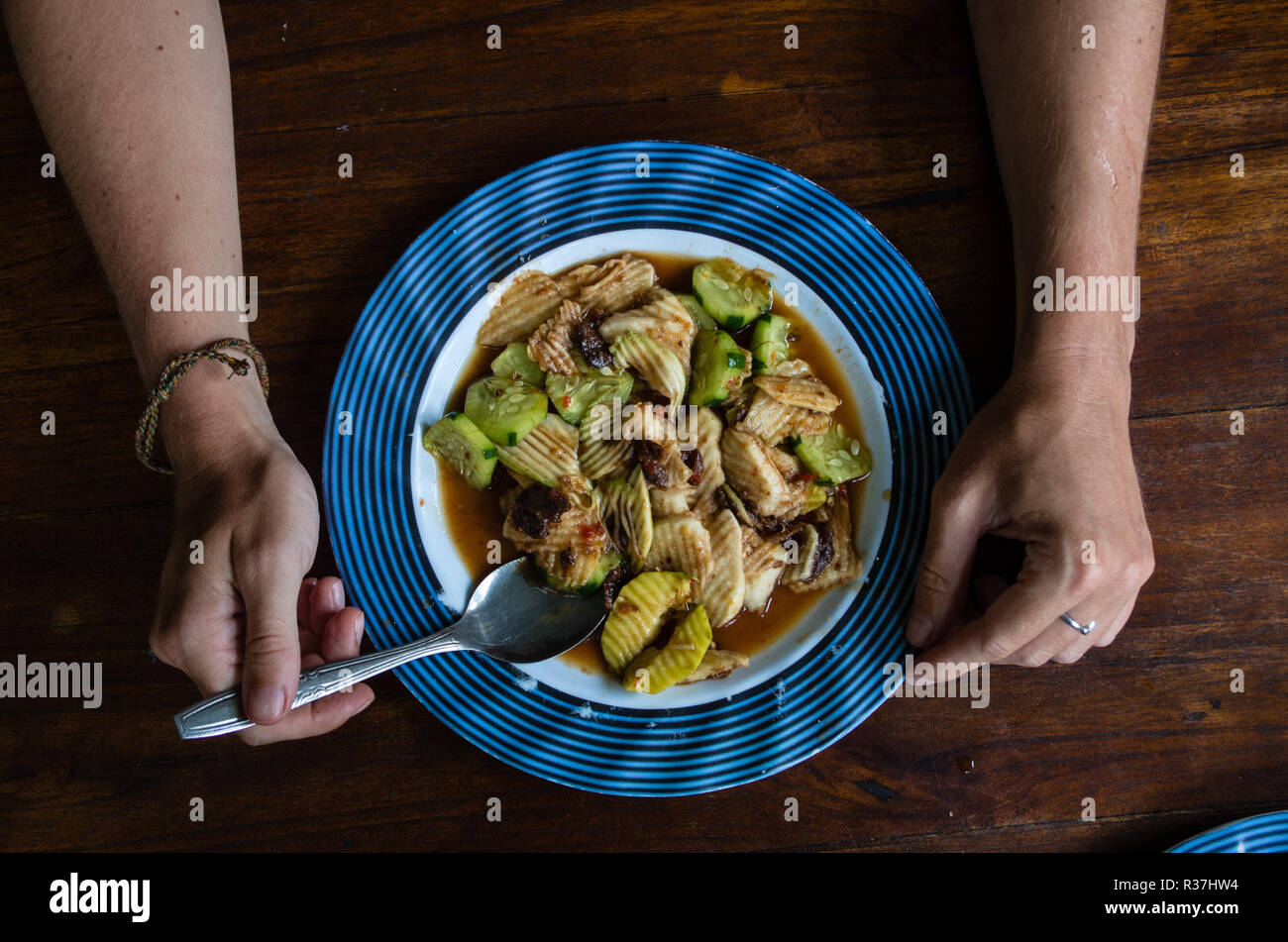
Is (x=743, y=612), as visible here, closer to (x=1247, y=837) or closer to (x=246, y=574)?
(x=246, y=574)

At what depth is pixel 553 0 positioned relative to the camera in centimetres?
218

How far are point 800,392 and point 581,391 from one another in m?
0.51

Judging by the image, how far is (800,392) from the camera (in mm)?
1979

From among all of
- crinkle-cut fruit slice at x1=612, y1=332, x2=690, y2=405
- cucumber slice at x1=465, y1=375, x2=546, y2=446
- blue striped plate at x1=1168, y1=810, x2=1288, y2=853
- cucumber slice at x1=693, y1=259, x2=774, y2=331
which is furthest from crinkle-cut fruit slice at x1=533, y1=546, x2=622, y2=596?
blue striped plate at x1=1168, y1=810, x2=1288, y2=853

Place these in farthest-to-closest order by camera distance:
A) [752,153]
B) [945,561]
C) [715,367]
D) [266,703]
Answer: [752,153] → [715,367] → [945,561] → [266,703]

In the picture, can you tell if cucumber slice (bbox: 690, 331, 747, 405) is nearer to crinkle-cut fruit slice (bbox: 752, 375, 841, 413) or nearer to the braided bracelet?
→ crinkle-cut fruit slice (bbox: 752, 375, 841, 413)

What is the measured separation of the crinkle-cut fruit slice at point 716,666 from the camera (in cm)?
194

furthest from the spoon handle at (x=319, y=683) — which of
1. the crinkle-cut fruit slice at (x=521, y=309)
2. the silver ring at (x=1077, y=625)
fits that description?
the silver ring at (x=1077, y=625)

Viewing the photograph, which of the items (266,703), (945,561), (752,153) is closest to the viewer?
(266,703)

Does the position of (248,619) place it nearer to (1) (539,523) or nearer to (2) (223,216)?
(1) (539,523)

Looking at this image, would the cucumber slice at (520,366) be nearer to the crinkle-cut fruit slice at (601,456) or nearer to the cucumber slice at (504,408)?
the cucumber slice at (504,408)

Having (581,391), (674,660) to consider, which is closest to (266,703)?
(674,660)
